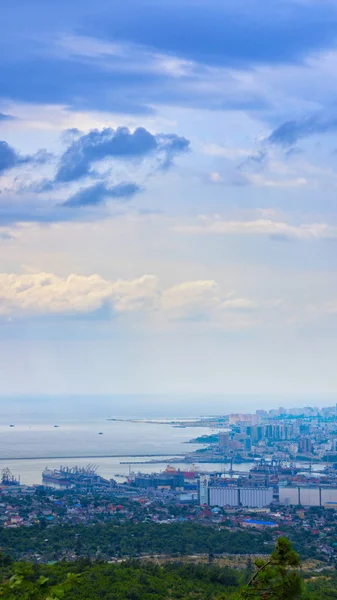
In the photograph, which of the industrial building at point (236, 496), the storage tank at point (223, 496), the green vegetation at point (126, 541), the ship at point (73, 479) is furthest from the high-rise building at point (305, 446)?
the green vegetation at point (126, 541)

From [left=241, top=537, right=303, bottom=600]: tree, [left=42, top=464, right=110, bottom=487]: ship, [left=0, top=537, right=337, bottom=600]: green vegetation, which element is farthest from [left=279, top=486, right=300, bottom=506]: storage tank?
[left=241, top=537, right=303, bottom=600]: tree

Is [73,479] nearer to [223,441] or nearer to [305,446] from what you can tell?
[223,441]

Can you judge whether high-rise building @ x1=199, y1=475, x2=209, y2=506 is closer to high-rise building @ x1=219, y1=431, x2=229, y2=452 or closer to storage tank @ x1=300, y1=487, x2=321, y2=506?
storage tank @ x1=300, y1=487, x2=321, y2=506

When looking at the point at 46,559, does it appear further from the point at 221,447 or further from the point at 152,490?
the point at 221,447

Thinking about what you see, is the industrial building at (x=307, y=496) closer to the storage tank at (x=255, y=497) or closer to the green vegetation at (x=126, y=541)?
the storage tank at (x=255, y=497)

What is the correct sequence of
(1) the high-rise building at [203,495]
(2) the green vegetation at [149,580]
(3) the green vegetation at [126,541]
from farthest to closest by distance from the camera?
(1) the high-rise building at [203,495]
(3) the green vegetation at [126,541]
(2) the green vegetation at [149,580]

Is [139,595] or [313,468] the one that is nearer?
[139,595]

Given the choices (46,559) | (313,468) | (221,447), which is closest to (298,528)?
(46,559)

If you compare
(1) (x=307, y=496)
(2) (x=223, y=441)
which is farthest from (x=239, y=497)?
(2) (x=223, y=441)
